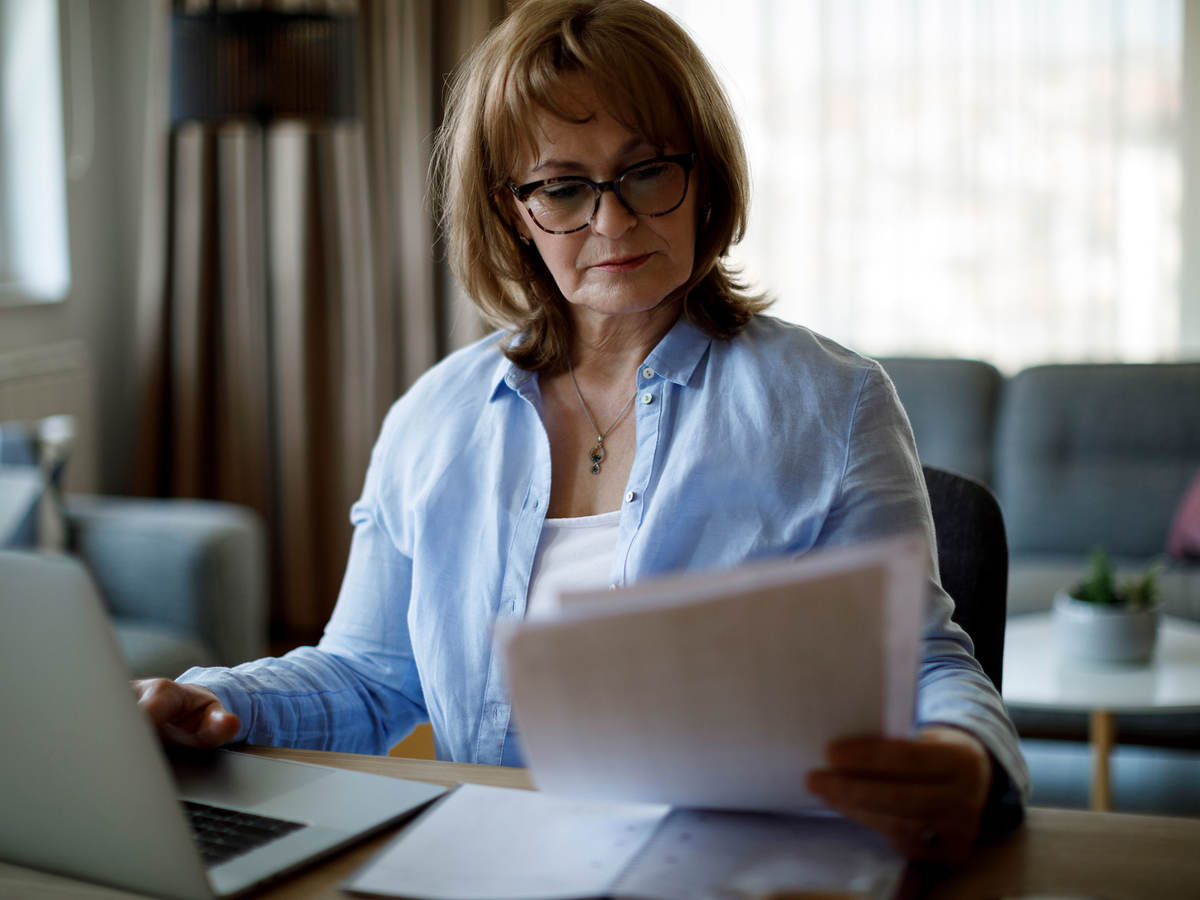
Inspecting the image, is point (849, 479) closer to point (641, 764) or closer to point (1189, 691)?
point (641, 764)

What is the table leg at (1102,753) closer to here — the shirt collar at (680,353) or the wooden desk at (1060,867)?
the shirt collar at (680,353)

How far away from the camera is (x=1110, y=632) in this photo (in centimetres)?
219

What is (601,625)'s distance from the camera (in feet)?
2.05

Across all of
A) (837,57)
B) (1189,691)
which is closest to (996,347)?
(837,57)

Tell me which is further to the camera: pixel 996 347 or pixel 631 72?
pixel 996 347

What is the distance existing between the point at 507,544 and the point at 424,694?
16 cm

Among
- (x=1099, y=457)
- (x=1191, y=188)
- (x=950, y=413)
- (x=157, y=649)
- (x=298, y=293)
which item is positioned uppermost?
(x=1191, y=188)

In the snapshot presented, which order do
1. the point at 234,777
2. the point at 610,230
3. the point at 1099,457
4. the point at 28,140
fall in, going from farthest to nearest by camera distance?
the point at 28,140
the point at 1099,457
the point at 610,230
the point at 234,777

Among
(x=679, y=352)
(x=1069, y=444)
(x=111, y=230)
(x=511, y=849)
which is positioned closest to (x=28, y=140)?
(x=111, y=230)

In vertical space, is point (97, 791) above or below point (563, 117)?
below

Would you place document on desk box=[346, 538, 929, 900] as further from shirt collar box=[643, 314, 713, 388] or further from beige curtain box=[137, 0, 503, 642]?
beige curtain box=[137, 0, 503, 642]

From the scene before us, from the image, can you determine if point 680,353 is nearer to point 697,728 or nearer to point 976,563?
point 976,563

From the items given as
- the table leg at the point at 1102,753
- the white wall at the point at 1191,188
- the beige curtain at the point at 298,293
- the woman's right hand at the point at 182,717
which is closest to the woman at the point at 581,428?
the woman's right hand at the point at 182,717

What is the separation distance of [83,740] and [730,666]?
37 centimetres
